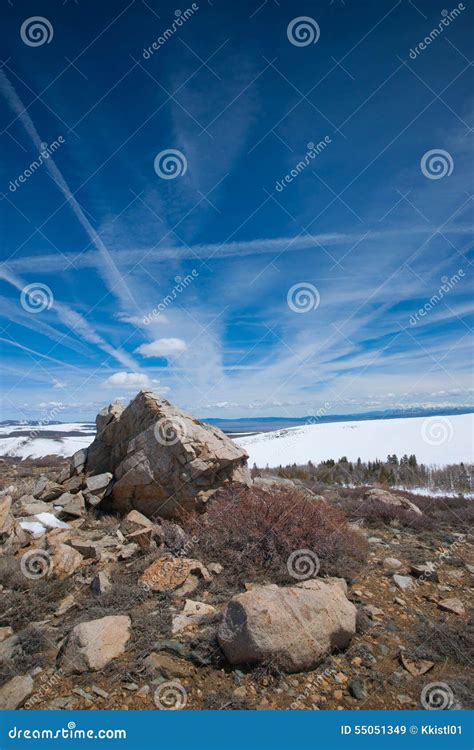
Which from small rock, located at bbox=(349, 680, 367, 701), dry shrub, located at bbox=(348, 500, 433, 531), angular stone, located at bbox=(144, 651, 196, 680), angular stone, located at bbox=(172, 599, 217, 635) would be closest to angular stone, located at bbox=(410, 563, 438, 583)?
dry shrub, located at bbox=(348, 500, 433, 531)

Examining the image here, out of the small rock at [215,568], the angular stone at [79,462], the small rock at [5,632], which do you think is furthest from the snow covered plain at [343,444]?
the small rock at [5,632]

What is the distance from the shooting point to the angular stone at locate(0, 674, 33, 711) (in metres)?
4.24

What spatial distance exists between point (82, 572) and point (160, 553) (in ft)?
4.65

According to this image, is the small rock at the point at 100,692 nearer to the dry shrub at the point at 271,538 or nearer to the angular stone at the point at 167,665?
the angular stone at the point at 167,665

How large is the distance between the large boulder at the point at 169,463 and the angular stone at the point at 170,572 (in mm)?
2495

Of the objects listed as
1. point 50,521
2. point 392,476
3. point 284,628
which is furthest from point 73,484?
point 392,476

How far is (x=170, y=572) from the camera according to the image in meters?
6.79

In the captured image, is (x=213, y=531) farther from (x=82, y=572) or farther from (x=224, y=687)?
(x=224, y=687)

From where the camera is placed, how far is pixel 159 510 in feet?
32.2

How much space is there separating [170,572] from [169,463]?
3.26 metres

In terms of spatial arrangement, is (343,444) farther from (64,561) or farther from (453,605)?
(64,561)

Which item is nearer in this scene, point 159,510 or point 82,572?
point 82,572

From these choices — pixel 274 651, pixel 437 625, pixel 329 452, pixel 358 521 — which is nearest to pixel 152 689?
pixel 274 651

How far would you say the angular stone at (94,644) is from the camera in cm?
460
